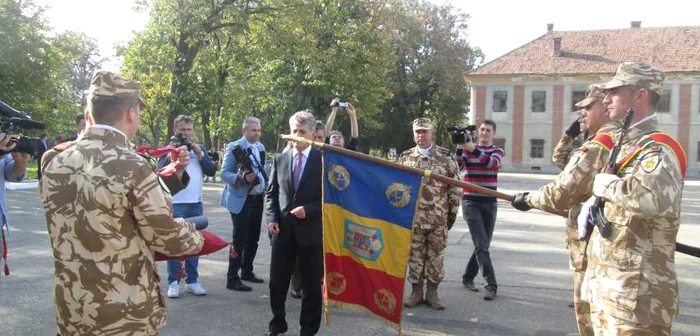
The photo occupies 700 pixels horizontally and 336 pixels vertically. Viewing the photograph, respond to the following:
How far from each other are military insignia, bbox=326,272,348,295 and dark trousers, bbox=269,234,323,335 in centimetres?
38

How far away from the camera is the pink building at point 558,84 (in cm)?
4484

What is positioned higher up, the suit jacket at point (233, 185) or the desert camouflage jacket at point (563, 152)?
the desert camouflage jacket at point (563, 152)

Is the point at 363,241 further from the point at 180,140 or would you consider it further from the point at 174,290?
the point at 174,290

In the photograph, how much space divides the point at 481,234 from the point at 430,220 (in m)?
0.80

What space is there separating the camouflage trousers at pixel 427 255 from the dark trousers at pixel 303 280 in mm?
1412

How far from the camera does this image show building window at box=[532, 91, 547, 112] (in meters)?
47.1

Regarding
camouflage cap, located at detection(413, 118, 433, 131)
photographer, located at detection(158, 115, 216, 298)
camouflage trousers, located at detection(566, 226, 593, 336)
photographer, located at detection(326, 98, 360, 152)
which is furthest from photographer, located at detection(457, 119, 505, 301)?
photographer, located at detection(158, 115, 216, 298)

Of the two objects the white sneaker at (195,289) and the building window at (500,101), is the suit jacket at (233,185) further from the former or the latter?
the building window at (500,101)

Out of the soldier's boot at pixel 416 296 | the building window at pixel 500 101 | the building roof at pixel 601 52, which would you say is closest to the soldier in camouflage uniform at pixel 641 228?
the soldier's boot at pixel 416 296

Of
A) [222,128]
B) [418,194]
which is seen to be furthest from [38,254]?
[222,128]

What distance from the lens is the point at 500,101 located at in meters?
48.0

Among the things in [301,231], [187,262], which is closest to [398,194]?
[301,231]

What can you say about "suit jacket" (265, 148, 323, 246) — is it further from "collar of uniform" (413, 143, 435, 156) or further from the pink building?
the pink building

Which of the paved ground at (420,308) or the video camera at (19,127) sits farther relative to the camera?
the paved ground at (420,308)
